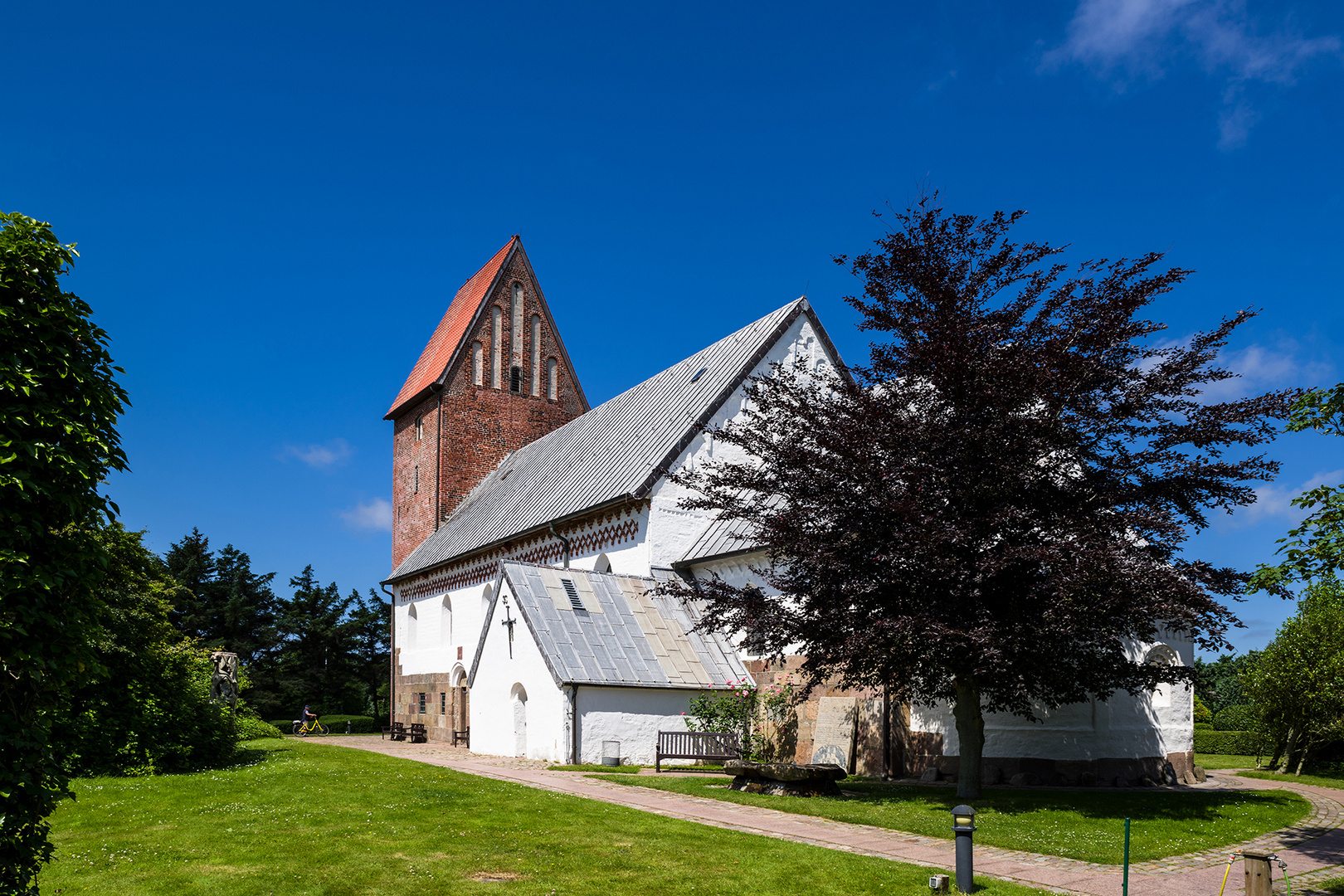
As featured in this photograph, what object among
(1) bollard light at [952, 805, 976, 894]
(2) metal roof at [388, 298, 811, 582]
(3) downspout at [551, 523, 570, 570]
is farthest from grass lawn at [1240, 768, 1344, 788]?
(3) downspout at [551, 523, 570, 570]

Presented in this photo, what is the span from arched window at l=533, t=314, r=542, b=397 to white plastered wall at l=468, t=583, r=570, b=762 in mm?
18519

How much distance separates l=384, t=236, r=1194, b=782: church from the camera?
17.2 meters

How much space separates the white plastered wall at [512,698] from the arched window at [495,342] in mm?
17981

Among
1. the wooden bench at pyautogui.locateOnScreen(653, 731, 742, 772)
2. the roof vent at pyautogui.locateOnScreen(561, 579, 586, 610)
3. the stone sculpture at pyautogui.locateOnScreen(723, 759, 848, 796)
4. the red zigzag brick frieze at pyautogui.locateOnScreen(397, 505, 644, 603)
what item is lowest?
the wooden bench at pyautogui.locateOnScreen(653, 731, 742, 772)

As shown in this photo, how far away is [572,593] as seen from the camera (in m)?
20.5

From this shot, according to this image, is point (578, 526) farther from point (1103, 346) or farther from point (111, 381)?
point (111, 381)

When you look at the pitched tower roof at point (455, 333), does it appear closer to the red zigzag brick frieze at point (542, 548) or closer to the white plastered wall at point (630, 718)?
the red zigzag brick frieze at point (542, 548)

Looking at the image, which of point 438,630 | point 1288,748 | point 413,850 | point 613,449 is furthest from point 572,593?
point 1288,748

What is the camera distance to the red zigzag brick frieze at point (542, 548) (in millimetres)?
23172

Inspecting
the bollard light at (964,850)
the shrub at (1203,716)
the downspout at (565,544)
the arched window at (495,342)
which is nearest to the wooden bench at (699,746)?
the downspout at (565,544)

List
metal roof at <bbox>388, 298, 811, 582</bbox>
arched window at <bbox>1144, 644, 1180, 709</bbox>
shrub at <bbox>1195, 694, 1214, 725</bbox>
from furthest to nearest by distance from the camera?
shrub at <bbox>1195, 694, 1214, 725</bbox> < metal roof at <bbox>388, 298, 811, 582</bbox> < arched window at <bbox>1144, 644, 1180, 709</bbox>

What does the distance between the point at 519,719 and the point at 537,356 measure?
69.3 feet

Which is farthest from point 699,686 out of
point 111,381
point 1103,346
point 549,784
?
point 111,381

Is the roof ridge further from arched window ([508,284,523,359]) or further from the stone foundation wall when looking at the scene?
the stone foundation wall
